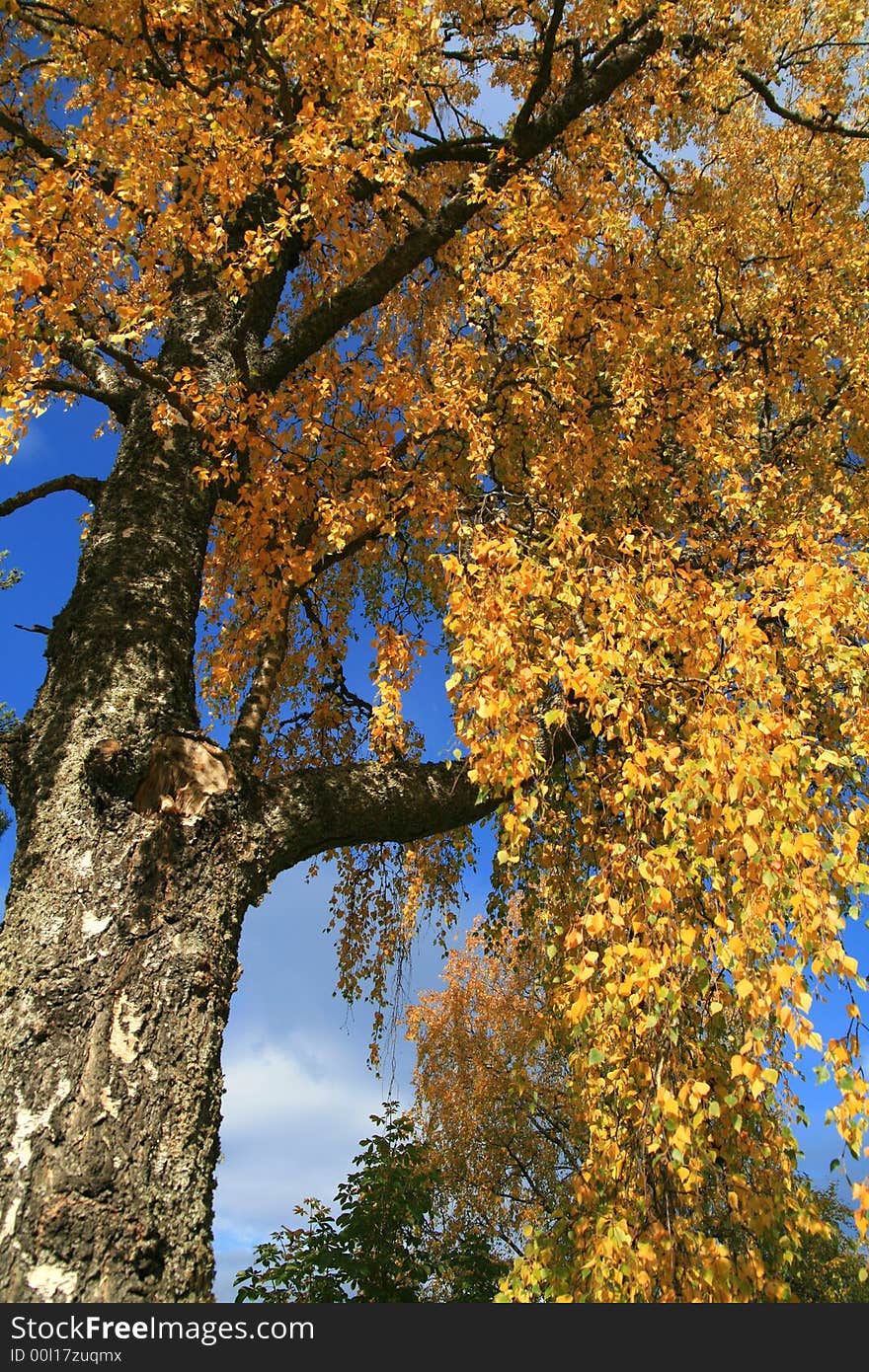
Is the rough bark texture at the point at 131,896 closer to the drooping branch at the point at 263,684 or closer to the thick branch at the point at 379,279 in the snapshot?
the drooping branch at the point at 263,684

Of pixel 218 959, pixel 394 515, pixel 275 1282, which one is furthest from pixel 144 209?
pixel 275 1282

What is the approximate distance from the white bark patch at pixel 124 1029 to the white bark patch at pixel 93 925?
269mm

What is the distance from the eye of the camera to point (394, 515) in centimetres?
534

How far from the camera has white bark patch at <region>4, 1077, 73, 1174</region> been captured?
2828mm

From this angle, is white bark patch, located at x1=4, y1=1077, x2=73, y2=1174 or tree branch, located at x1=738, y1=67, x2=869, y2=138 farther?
tree branch, located at x1=738, y1=67, x2=869, y2=138

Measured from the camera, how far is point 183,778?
3846 mm

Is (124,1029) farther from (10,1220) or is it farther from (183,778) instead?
(183,778)

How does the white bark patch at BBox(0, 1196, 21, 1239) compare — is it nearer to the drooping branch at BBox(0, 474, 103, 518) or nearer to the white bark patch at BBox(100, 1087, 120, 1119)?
the white bark patch at BBox(100, 1087, 120, 1119)

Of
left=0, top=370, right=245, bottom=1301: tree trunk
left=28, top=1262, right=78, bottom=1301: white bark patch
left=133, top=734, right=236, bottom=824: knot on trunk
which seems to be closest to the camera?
left=28, top=1262, right=78, bottom=1301: white bark patch

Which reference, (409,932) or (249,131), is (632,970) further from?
(249,131)

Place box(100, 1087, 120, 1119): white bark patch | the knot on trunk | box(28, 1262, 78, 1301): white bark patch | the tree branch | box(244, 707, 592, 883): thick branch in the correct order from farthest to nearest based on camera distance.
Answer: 1. the tree branch
2. box(244, 707, 592, 883): thick branch
3. the knot on trunk
4. box(100, 1087, 120, 1119): white bark patch
5. box(28, 1262, 78, 1301): white bark patch

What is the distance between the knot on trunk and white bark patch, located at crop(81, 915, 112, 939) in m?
0.52

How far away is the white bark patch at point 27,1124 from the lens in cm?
283

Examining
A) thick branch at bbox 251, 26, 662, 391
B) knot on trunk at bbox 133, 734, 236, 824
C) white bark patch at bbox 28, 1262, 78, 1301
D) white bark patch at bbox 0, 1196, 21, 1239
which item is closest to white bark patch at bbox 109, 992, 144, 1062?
white bark patch at bbox 0, 1196, 21, 1239
